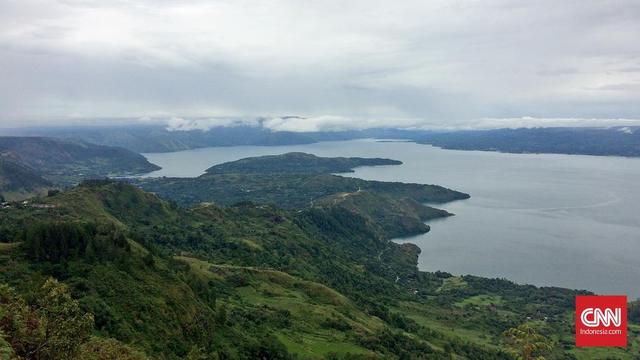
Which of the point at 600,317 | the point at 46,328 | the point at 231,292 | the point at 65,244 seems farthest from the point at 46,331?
the point at 231,292

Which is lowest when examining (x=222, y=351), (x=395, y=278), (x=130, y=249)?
(x=395, y=278)

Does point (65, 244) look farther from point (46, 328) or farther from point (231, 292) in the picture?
point (231, 292)

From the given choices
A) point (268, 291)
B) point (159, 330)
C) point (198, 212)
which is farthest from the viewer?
point (198, 212)

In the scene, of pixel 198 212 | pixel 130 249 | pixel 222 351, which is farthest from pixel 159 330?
pixel 198 212

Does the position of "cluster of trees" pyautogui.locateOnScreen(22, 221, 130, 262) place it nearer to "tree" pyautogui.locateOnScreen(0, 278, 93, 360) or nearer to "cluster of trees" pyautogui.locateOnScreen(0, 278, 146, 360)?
"cluster of trees" pyautogui.locateOnScreen(0, 278, 146, 360)

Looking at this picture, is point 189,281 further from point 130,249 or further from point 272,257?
point 272,257

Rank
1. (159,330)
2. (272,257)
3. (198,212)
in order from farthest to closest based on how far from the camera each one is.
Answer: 1. (198,212)
2. (272,257)
3. (159,330)

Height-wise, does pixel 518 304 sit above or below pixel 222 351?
below
